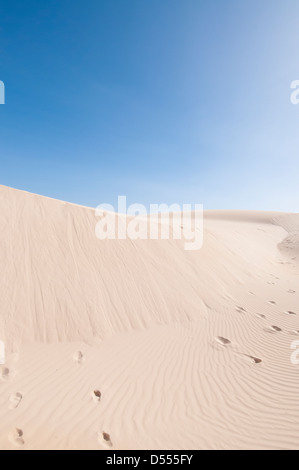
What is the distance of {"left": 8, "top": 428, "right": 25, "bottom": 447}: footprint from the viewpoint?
109 inches

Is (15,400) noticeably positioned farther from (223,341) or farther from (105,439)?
(223,341)

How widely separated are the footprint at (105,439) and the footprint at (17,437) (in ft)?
3.24

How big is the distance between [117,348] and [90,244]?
3687 millimetres

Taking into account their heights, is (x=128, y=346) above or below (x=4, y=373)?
below

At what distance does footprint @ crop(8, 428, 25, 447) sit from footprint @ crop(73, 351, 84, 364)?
1.41m

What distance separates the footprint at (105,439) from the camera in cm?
284

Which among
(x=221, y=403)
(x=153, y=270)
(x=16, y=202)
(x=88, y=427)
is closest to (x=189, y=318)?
(x=153, y=270)

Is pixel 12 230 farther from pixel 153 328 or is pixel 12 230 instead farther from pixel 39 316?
pixel 153 328

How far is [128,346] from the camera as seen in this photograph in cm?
490

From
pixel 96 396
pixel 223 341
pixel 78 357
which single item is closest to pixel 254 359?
pixel 223 341

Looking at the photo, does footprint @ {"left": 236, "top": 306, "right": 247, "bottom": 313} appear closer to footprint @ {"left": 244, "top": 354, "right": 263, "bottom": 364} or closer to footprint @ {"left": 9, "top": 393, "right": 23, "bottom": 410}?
footprint @ {"left": 244, "top": 354, "right": 263, "bottom": 364}

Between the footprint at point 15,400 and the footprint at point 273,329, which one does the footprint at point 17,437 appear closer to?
the footprint at point 15,400

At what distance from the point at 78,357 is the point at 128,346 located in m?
1.11

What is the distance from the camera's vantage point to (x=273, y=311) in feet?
24.0
